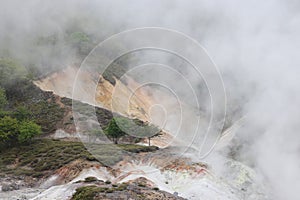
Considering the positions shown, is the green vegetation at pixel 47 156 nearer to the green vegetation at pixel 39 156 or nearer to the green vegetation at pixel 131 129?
the green vegetation at pixel 39 156

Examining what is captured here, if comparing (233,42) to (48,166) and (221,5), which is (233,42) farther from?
(48,166)

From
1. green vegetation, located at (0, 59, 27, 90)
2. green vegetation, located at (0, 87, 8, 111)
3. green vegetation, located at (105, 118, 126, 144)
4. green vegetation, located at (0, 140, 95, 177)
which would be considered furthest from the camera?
green vegetation, located at (0, 59, 27, 90)

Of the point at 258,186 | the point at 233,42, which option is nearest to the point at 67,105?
the point at 233,42

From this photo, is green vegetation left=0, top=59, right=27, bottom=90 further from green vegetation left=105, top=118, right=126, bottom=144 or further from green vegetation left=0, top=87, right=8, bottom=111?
green vegetation left=105, top=118, right=126, bottom=144

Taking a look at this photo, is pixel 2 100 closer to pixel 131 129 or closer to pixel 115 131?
pixel 115 131

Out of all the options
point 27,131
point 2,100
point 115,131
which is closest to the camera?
point 27,131

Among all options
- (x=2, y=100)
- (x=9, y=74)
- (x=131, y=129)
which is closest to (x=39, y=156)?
(x=131, y=129)

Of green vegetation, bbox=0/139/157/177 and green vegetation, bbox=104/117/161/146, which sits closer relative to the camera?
green vegetation, bbox=0/139/157/177

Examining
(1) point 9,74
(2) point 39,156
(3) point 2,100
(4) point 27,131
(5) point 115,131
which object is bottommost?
(2) point 39,156

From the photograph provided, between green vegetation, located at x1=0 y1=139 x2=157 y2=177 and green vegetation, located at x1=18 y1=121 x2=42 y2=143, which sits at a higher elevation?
green vegetation, located at x1=18 y1=121 x2=42 y2=143

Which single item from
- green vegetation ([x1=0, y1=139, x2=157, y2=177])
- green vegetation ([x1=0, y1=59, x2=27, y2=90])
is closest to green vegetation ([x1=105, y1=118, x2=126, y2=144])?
green vegetation ([x1=0, y1=139, x2=157, y2=177])

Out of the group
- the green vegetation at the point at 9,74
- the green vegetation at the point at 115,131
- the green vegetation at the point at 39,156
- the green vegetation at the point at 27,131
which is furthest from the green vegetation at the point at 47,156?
the green vegetation at the point at 9,74
